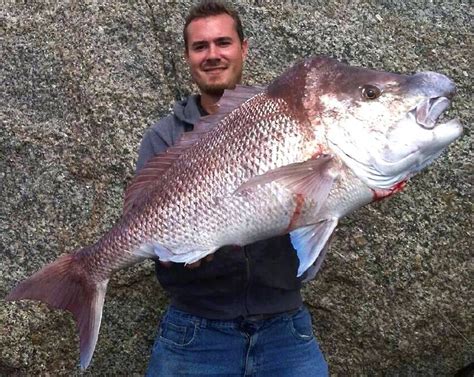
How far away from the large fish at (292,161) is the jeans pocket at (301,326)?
0.61 metres

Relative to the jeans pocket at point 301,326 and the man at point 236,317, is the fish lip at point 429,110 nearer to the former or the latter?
the man at point 236,317

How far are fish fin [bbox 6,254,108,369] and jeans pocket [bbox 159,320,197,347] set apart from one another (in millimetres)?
317

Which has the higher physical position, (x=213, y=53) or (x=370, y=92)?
(x=370, y=92)

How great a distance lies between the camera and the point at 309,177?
2209mm

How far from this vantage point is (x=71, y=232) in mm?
3438

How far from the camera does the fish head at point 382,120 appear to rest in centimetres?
219

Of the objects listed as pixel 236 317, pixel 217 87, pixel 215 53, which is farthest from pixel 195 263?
pixel 215 53

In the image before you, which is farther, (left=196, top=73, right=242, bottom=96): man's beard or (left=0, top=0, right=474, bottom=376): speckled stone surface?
(left=0, top=0, right=474, bottom=376): speckled stone surface

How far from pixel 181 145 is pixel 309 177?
0.57 meters

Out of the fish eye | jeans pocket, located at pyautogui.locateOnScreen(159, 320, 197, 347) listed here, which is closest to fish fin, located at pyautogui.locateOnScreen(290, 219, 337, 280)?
the fish eye

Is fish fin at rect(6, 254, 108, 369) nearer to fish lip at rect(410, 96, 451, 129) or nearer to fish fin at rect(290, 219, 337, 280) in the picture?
fish fin at rect(290, 219, 337, 280)

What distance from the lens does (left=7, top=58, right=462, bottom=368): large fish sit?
2217 mm

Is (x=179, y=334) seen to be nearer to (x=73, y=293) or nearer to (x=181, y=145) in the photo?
(x=73, y=293)

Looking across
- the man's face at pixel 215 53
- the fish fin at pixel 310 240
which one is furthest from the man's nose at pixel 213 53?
the fish fin at pixel 310 240
